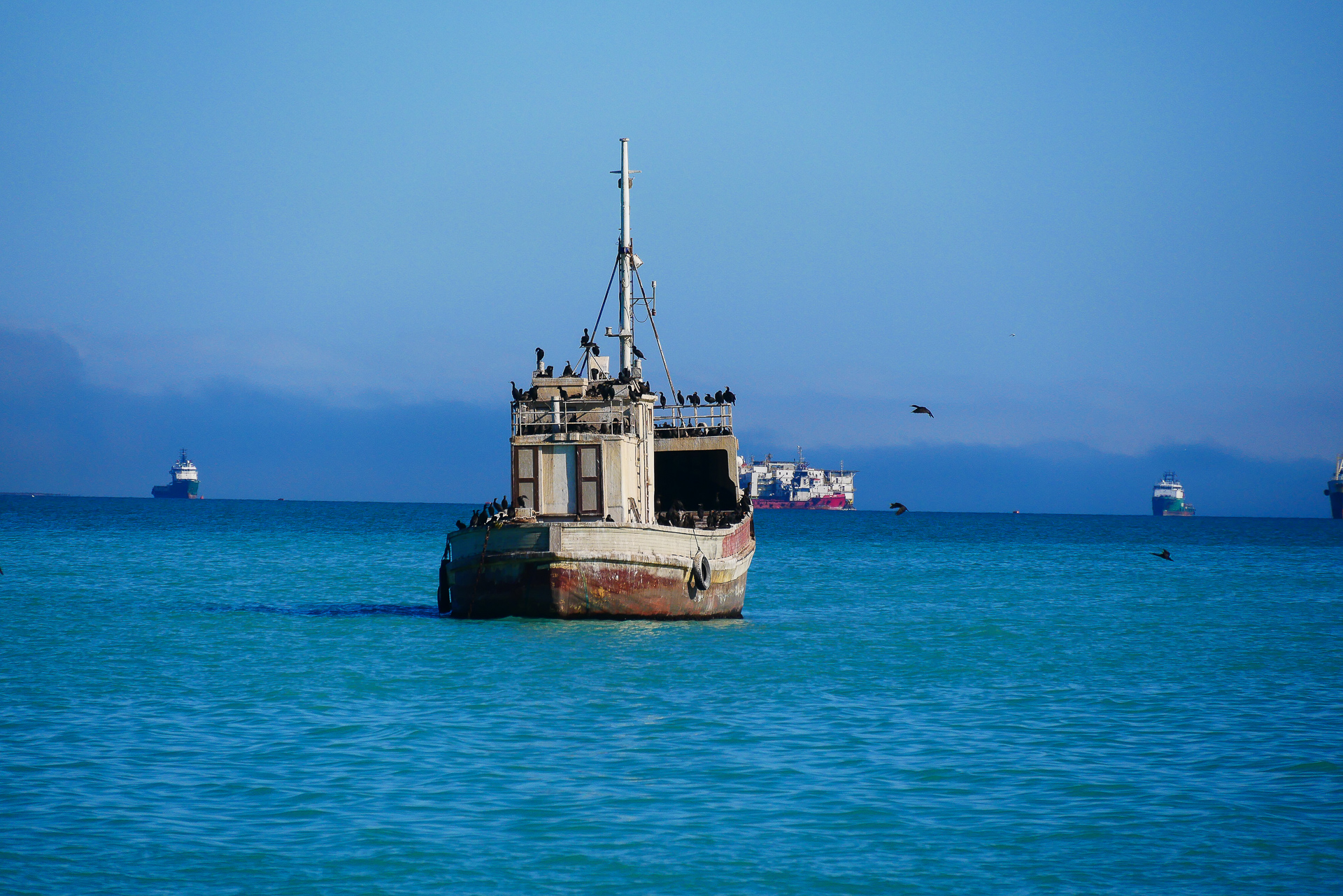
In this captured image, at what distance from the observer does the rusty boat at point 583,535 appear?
87.8ft

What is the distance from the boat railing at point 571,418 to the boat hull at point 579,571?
9.31 feet

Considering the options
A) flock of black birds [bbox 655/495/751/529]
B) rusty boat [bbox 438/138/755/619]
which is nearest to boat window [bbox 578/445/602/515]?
rusty boat [bbox 438/138/755/619]

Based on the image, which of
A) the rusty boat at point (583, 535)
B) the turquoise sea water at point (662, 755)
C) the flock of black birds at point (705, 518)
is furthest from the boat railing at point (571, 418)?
the turquoise sea water at point (662, 755)

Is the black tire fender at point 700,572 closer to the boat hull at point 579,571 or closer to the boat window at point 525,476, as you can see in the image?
the boat hull at point 579,571

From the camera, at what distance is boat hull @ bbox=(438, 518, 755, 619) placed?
26.6 m

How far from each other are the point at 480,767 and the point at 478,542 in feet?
42.6

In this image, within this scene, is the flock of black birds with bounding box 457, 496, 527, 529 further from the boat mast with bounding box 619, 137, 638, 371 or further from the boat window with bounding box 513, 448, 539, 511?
the boat mast with bounding box 619, 137, 638, 371

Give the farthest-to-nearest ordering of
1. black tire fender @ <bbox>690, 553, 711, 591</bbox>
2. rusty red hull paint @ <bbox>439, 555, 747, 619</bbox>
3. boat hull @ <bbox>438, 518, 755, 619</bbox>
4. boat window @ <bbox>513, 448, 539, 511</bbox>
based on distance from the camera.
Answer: black tire fender @ <bbox>690, 553, 711, 591</bbox> → boat window @ <bbox>513, 448, 539, 511</bbox> → rusty red hull paint @ <bbox>439, 555, 747, 619</bbox> → boat hull @ <bbox>438, 518, 755, 619</bbox>

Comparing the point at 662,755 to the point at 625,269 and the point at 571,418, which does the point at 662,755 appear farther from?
the point at 625,269

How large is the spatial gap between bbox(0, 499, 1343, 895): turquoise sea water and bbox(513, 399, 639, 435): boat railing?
455 cm

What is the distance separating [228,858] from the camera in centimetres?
1118

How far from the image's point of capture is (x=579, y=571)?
26.6 m

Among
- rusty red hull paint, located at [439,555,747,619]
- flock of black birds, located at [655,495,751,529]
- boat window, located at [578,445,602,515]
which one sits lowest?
rusty red hull paint, located at [439,555,747,619]

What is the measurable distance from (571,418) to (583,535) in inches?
152
